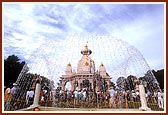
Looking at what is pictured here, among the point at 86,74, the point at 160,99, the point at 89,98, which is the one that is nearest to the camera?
the point at 160,99

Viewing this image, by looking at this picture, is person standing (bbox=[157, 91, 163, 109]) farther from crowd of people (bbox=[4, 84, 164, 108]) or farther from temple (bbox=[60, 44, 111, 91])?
temple (bbox=[60, 44, 111, 91])

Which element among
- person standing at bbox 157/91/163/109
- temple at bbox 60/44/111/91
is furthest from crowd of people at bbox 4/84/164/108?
temple at bbox 60/44/111/91

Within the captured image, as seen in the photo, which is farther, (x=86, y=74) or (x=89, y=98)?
(x=86, y=74)

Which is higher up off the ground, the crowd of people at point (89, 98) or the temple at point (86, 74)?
the temple at point (86, 74)

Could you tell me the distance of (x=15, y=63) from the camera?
2022 centimetres

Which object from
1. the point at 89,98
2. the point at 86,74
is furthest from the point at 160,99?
the point at 86,74

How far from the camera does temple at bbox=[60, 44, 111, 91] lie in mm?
16336

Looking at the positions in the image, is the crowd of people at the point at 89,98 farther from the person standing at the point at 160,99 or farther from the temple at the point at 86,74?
Result: the temple at the point at 86,74

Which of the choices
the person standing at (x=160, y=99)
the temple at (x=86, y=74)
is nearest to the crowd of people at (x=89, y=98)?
the person standing at (x=160, y=99)

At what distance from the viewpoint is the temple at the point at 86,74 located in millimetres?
16336

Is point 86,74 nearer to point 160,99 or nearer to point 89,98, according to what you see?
point 89,98

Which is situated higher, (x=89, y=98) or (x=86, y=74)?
(x=86, y=74)

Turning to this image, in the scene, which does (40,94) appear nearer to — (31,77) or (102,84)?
(31,77)

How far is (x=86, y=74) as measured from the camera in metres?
17.1
